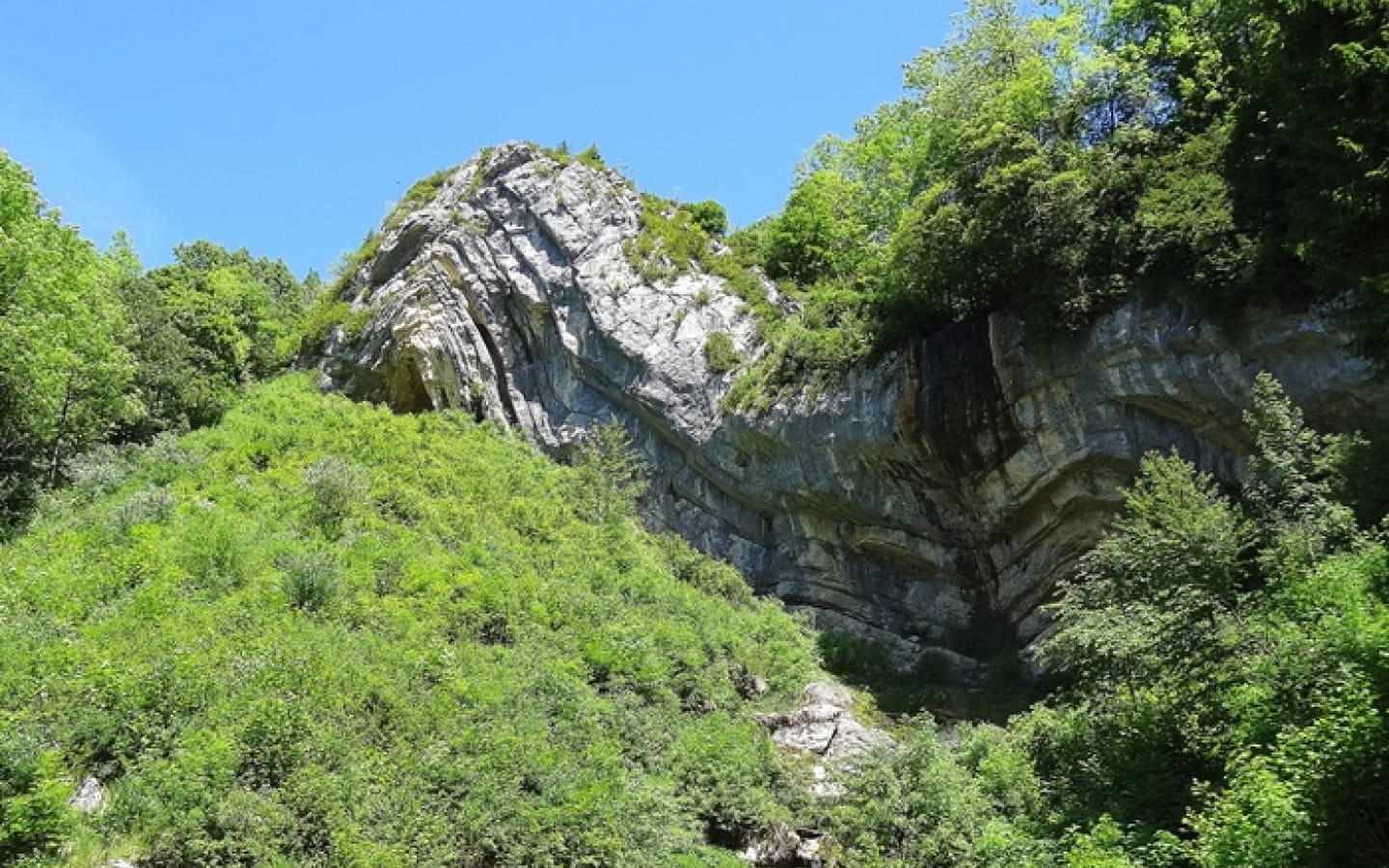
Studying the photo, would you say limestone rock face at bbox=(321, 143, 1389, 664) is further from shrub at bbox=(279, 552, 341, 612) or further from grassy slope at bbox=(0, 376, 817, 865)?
Result: shrub at bbox=(279, 552, 341, 612)

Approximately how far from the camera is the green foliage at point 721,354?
27688 mm

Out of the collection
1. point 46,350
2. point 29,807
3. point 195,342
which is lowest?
point 29,807

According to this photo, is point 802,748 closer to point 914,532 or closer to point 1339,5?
point 914,532

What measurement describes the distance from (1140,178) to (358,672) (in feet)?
57.3

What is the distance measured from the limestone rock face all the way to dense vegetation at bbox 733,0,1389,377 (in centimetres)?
94

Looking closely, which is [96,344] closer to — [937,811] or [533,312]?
[533,312]

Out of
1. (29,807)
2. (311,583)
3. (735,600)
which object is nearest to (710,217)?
(735,600)

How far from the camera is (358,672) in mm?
12648

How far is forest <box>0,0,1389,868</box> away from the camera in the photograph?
9.86m

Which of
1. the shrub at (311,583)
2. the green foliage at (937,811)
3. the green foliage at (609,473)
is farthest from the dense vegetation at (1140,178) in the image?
the shrub at (311,583)

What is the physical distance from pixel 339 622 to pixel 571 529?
27.6 ft

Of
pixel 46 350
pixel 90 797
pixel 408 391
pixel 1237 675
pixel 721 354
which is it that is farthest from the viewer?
pixel 408 391

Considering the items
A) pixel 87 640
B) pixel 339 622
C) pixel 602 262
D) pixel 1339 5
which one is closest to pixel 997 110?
pixel 1339 5

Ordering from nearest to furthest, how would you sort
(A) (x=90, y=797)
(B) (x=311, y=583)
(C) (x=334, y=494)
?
1. (A) (x=90, y=797)
2. (B) (x=311, y=583)
3. (C) (x=334, y=494)
